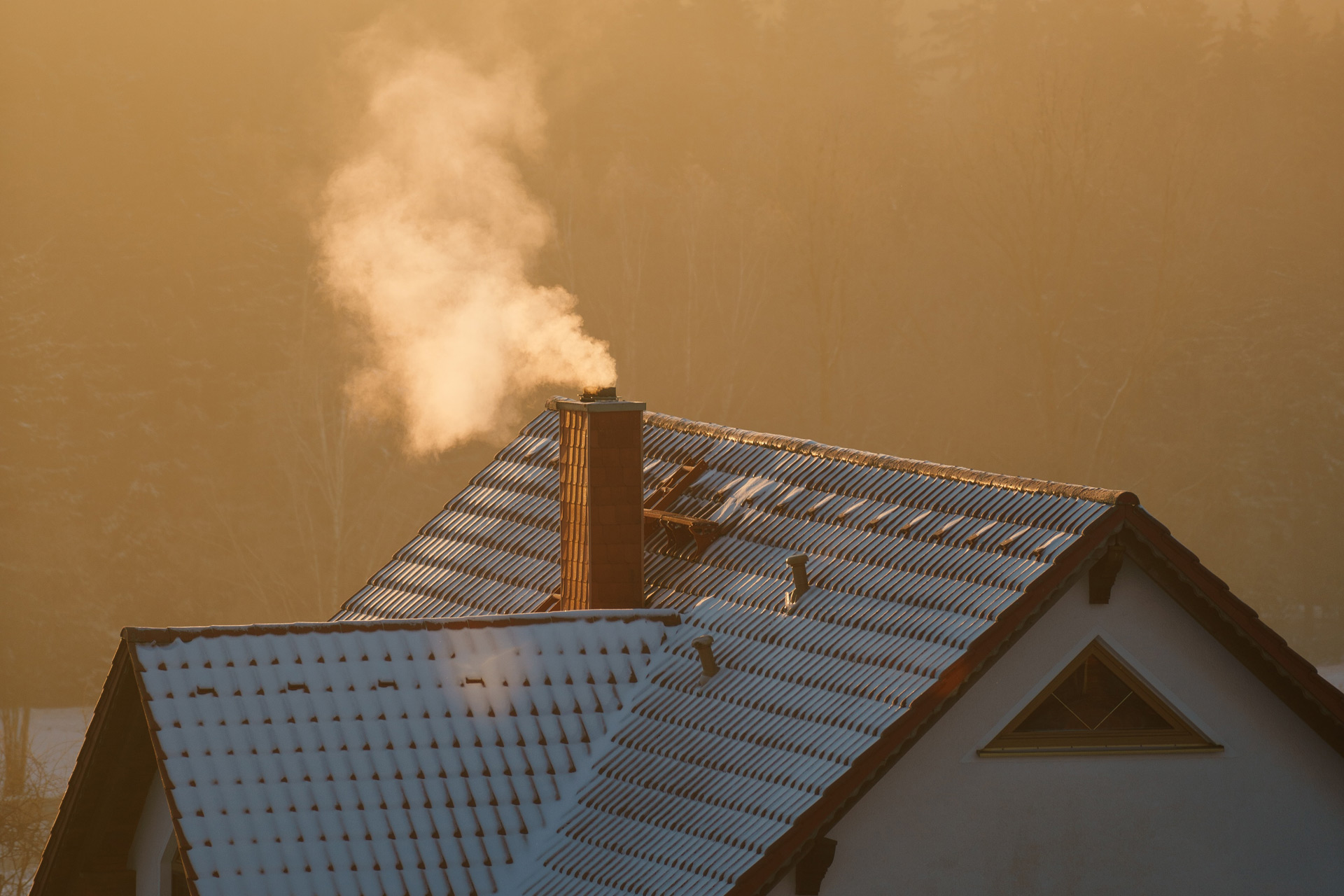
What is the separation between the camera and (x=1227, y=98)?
2680 inches

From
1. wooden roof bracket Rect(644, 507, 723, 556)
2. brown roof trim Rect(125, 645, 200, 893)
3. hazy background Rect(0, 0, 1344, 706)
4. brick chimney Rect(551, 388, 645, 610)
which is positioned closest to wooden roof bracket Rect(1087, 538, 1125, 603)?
wooden roof bracket Rect(644, 507, 723, 556)

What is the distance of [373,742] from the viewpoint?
14500 mm

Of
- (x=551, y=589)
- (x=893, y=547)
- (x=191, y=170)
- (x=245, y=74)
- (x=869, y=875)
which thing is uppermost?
(x=245, y=74)

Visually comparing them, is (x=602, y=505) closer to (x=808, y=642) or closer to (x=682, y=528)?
(x=682, y=528)

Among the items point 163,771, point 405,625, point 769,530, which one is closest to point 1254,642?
point 769,530

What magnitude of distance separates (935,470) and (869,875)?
3.64 m

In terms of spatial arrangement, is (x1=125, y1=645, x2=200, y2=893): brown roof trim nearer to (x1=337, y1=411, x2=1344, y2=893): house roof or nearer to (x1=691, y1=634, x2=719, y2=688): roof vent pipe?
(x1=337, y1=411, x2=1344, y2=893): house roof

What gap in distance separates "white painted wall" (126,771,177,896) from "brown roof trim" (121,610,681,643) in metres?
1.26

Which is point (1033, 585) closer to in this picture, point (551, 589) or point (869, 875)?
point (869, 875)

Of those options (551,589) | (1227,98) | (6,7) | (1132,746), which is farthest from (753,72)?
(1132,746)

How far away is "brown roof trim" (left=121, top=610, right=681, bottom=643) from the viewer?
14328mm

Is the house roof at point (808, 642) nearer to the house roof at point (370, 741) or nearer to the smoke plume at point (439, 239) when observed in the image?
the house roof at point (370, 741)

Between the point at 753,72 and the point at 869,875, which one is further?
the point at 753,72

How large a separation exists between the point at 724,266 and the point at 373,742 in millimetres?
49657
